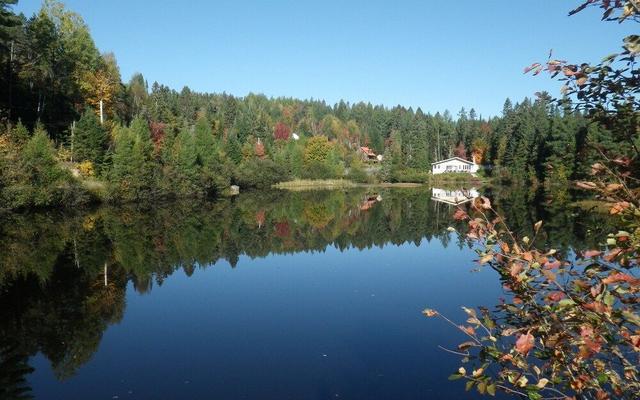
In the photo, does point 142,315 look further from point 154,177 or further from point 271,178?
point 271,178

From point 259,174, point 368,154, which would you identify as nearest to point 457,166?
point 368,154

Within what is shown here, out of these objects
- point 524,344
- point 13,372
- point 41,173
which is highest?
point 41,173

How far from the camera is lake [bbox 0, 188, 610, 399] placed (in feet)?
27.2

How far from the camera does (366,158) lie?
108000mm

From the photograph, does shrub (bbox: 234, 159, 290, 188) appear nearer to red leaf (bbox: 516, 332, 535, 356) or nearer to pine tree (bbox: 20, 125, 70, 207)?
pine tree (bbox: 20, 125, 70, 207)

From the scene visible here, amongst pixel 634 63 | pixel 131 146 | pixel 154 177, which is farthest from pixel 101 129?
pixel 634 63

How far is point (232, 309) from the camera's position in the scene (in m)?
12.9

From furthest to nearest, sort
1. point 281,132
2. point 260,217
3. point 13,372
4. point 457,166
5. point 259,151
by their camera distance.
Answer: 1. point 281,132
2. point 457,166
3. point 259,151
4. point 260,217
5. point 13,372

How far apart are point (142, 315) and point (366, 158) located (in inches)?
3851

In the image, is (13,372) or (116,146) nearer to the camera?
(13,372)

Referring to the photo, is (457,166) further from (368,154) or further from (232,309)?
(232,309)

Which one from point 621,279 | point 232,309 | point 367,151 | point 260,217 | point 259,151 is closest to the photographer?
point 621,279

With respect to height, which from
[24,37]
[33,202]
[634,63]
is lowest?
[33,202]

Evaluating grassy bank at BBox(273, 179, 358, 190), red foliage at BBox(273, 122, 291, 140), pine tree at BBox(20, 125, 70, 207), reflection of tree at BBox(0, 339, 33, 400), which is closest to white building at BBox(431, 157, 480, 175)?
grassy bank at BBox(273, 179, 358, 190)
